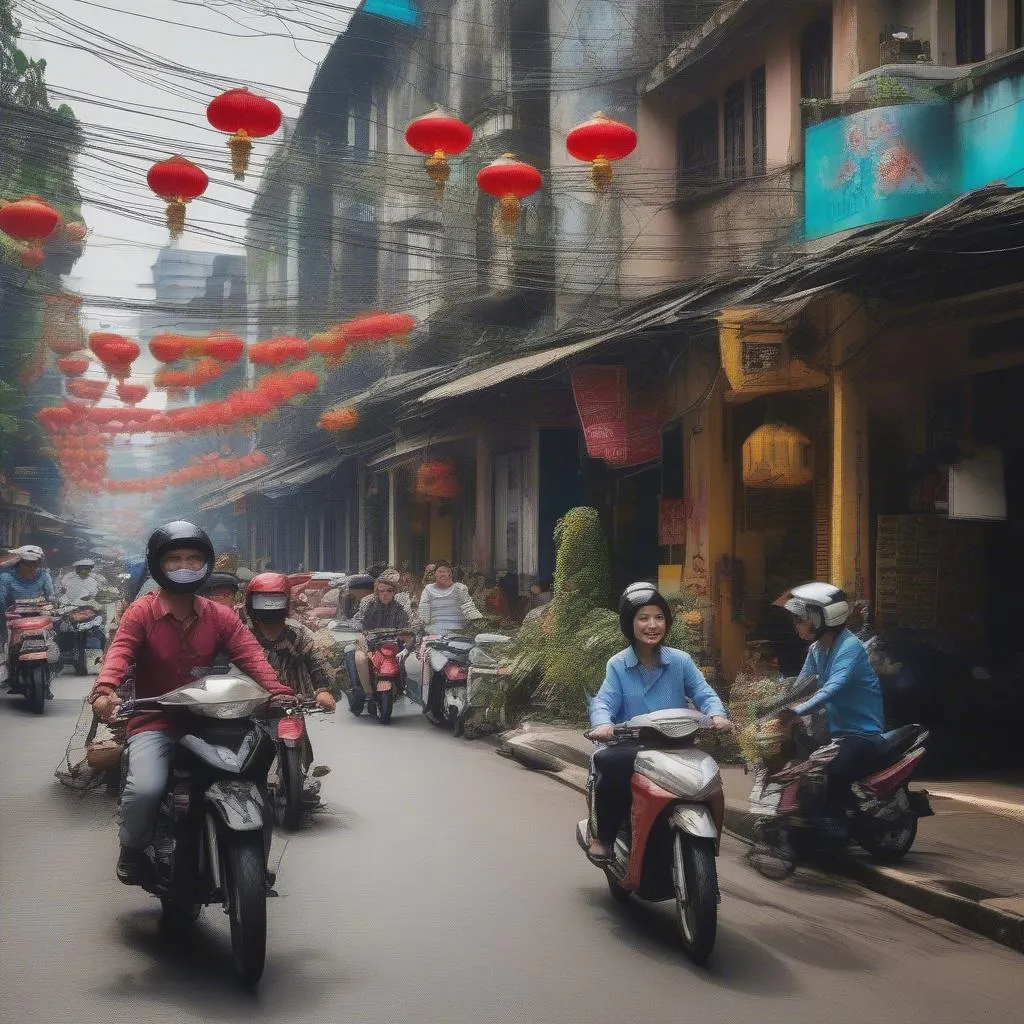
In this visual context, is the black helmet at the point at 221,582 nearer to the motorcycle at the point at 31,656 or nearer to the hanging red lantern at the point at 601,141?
the hanging red lantern at the point at 601,141

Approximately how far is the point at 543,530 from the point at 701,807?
16.5 m

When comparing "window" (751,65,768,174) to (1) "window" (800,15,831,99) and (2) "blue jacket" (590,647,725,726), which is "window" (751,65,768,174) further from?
(2) "blue jacket" (590,647,725,726)

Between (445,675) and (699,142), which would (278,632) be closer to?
(445,675)

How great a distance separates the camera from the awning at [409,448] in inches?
1009

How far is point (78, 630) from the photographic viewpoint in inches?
861

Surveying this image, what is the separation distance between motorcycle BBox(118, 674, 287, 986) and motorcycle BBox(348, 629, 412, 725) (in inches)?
374

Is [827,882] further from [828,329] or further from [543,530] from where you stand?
[543,530]

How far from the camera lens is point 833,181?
1423 centimetres

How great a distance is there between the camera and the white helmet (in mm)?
8242

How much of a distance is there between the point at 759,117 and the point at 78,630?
12725 mm

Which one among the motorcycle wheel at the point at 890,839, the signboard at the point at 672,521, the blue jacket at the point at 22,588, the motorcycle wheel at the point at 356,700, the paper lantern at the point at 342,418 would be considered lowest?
the motorcycle wheel at the point at 356,700

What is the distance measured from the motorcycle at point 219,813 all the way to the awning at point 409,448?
1921 centimetres

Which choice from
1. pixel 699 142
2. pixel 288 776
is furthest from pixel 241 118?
pixel 699 142

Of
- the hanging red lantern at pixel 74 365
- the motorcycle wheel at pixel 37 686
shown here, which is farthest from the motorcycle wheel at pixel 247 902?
the hanging red lantern at pixel 74 365
